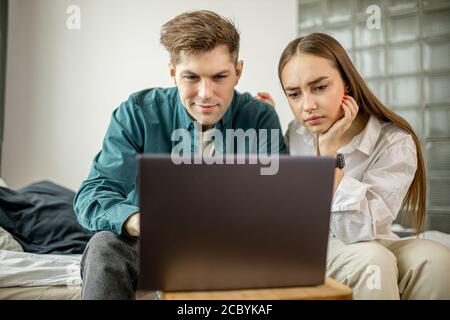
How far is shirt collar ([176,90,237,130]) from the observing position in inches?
45.4

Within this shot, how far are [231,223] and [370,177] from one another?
0.56 meters

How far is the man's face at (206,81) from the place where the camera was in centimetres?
104

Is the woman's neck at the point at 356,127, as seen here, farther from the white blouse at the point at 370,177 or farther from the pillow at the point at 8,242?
the pillow at the point at 8,242

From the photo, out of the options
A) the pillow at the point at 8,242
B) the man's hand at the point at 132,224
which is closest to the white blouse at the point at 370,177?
the man's hand at the point at 132,224

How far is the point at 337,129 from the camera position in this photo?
113 centimetres

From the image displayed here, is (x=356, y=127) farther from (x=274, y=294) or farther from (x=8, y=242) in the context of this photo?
(x=8, y=242)

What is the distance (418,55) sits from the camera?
160 cm

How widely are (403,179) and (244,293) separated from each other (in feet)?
1.92

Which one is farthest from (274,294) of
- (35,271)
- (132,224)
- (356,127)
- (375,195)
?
(35,271)
